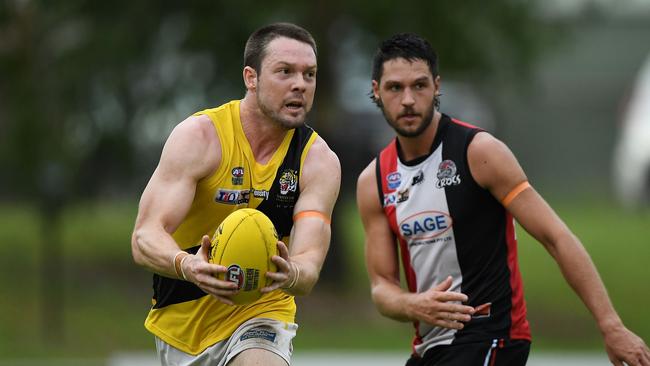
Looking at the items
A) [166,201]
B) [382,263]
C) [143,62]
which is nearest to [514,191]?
[382,263]

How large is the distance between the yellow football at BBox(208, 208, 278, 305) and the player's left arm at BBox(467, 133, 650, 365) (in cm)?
146

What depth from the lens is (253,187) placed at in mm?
6801

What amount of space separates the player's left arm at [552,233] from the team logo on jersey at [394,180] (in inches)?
18.0

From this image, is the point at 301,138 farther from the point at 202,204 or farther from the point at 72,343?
the point at 72,343

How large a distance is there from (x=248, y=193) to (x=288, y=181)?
226 millimetres

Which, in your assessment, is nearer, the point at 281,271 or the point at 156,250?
the point at 281,271

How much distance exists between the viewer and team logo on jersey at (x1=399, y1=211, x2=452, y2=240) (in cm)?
719

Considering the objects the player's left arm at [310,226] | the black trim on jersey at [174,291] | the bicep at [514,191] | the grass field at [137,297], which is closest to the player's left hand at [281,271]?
the player's left arm at [310,226]

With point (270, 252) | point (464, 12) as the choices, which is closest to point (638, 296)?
point (464, 12)

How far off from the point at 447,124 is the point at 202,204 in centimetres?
151

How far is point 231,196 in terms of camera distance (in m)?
6.76

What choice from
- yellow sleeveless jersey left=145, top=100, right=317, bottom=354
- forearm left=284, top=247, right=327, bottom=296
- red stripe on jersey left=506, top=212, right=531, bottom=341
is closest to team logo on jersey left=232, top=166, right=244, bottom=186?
yellow sleeveless jersey left=145, top=100, right=317, bottom=354

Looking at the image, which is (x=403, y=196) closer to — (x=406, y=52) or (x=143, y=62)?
(x=406, y=52)

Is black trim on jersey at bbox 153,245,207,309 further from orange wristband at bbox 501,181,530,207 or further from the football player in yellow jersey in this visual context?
orange wristband at bbox 501,181,530,207
